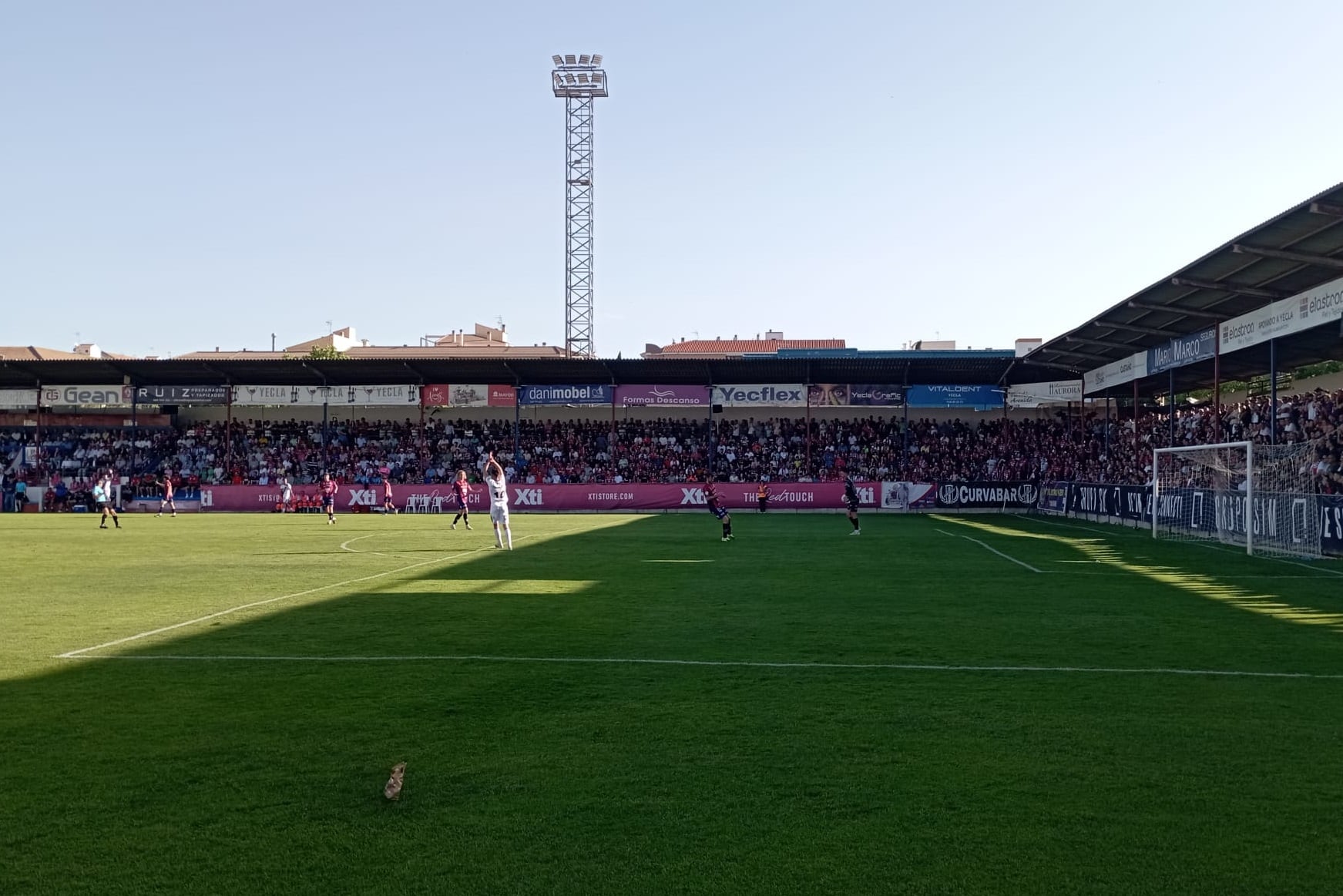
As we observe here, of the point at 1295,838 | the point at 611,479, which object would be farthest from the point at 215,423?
the point at 1295,838

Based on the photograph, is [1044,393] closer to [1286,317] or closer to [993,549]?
[1286,317]

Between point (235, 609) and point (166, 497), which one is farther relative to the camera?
point (166, 497)

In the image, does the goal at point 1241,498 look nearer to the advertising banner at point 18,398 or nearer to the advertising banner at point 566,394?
the advertising banner at point 566,394

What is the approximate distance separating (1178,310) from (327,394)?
40.7 metres

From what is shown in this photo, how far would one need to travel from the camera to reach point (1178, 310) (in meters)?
32.1

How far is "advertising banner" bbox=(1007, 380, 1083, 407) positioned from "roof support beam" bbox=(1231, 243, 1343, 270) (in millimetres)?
22978

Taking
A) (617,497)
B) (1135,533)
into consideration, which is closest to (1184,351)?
(1135,533)

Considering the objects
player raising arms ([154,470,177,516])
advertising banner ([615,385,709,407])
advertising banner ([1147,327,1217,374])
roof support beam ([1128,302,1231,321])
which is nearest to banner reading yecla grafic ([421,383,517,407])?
advertising banner ([615,385,709,407])

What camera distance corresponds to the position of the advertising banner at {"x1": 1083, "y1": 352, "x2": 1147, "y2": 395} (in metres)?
38.8

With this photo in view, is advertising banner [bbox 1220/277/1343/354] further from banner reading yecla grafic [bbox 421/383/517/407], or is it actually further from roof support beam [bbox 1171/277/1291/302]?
banner reading yecla grafic [bbox 421/383/517/407]

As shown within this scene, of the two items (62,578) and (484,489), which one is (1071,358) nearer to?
(484,489)

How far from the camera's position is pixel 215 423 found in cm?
5994

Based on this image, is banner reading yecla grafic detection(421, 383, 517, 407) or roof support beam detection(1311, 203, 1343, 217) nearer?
roof support beam detection(1311, 203, 1343, 217)

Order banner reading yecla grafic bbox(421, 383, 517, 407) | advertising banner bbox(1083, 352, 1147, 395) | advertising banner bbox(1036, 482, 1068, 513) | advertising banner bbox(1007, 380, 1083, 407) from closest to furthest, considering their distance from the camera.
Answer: advertising banner bbox(1083, 352, 1147, 395) < advertising banner bbox(1036, 482, 1068, 513) < advertising banner bbox(1007, 380, 1083, 407) < banner reading yecla grafic bbox(421, 383, 517, 407)
